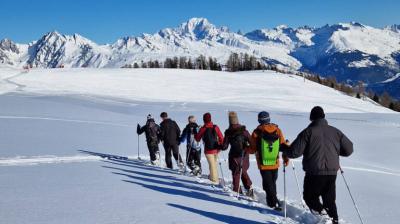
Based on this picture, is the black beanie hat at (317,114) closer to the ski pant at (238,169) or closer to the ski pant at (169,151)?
the ski pant at (238,169)

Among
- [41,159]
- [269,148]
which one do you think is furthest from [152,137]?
[269,148]

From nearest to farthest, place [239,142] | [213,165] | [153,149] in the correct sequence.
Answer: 1. [239,142]
2. [213,165]
3. [153,149]

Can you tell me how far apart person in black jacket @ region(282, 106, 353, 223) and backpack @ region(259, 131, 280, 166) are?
1.08 metres

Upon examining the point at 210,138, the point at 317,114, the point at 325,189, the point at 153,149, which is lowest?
the point at 153,149

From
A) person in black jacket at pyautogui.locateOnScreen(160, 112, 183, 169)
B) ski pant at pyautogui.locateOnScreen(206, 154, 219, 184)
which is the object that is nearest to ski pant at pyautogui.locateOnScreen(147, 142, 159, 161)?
person in black jacket at pyautogui.locateOnScreen(160, 112, 183, 169)

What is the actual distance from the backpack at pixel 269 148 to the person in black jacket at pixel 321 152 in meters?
1.08

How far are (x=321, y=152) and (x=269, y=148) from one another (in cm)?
155

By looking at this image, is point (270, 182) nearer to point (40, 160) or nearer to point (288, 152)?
point (288, 152)

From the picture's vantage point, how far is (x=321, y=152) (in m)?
8.61

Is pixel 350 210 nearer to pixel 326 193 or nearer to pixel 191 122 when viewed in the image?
pixel 326 193

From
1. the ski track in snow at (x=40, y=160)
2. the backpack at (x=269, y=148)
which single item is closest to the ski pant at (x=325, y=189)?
the backpack at (x=269, y=148)

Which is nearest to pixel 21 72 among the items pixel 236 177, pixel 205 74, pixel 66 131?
pixel 205 74

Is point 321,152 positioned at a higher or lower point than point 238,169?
higher

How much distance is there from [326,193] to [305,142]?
1.09m
